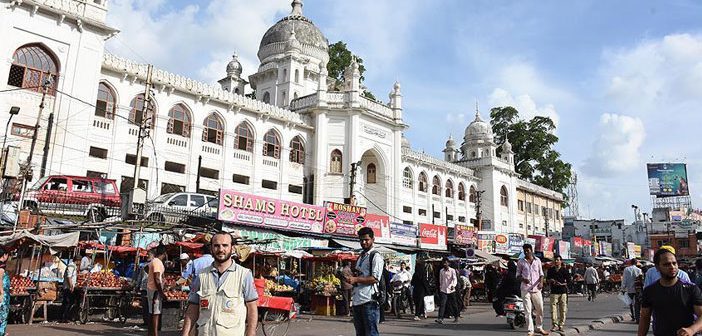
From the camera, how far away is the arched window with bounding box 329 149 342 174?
31.7 meters

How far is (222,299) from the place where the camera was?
3740 mm

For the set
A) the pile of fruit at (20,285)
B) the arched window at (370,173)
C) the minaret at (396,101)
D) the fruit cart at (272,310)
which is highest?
the minaret at (396,101)

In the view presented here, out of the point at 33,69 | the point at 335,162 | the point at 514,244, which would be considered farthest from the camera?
the point at 514,244

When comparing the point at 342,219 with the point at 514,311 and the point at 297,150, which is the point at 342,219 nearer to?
the point at 297,150

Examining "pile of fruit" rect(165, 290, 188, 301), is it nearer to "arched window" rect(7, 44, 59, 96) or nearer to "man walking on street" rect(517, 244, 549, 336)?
"man walking on street" rect(517, 244, 549, 336)

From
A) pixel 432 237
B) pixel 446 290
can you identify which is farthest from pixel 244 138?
pixel 446 290

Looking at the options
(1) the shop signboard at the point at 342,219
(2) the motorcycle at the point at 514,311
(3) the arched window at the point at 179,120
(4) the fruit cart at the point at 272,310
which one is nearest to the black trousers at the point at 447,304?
(2) the motorcycle at the point at 514,311

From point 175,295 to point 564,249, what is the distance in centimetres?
3461

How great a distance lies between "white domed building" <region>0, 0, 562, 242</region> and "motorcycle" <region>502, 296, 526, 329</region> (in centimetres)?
1489

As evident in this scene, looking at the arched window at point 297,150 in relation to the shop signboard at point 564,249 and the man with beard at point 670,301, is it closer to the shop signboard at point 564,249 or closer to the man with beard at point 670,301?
the shop signboard at point 564,249

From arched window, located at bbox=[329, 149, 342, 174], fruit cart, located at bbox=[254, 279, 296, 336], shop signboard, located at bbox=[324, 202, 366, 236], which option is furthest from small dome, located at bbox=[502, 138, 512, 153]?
fruit cart, located at bbox=[254, 279, 296, 336]

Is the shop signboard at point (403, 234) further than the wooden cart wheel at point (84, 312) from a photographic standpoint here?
Yes

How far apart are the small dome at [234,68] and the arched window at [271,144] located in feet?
46.8

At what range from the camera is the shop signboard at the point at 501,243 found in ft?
105
